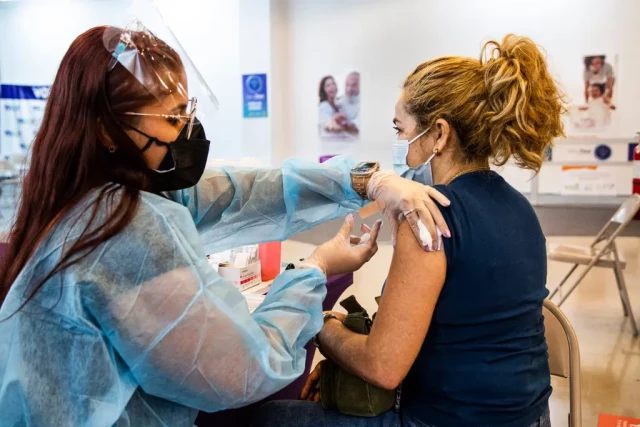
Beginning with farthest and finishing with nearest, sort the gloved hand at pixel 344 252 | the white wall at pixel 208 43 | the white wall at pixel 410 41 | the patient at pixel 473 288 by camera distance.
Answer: the white wall at pixel 208 43, the white wall at pixel 410 41, the gloved hand at pixel 344 252, the patient at pixel 473 288

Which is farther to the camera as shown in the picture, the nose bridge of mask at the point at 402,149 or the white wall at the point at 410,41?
the white wall at the point at 410,41

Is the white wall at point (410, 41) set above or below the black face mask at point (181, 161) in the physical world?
above

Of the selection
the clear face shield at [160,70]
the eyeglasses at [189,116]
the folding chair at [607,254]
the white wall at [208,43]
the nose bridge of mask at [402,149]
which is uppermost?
the white wall at [208,43]

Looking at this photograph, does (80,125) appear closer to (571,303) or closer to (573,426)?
(573,426)

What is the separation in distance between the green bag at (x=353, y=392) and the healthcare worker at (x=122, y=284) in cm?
16

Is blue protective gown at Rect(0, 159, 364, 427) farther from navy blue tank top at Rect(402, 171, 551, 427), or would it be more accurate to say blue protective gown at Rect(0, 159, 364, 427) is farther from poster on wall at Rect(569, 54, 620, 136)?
poster on wall at Rect(569, 54, 620, 136)

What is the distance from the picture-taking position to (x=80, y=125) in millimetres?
904

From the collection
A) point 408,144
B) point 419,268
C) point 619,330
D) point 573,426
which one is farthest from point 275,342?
point 619,330

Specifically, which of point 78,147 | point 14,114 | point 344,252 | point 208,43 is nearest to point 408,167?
point 344,252

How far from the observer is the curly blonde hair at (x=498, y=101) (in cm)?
113

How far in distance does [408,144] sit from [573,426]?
79 centimetres

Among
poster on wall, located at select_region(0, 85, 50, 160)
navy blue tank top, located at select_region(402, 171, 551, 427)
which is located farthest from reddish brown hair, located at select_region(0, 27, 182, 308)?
poster on wall, located at select_region(0, 85, 50, 160)

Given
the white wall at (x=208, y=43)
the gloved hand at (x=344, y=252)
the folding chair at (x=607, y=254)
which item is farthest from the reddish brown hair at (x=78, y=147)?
the white wall at (x=208, y=43)

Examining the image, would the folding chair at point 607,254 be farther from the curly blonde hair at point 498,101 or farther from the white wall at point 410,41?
the curly blonde hair at point 498,101
